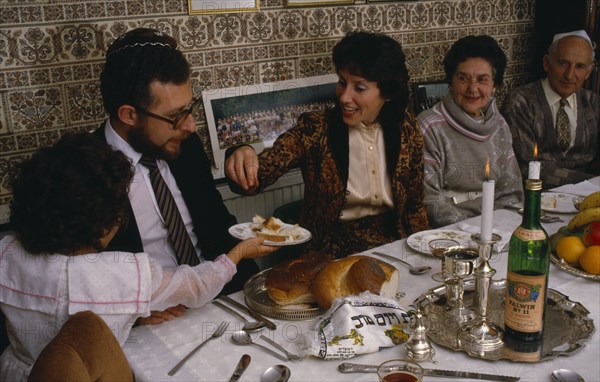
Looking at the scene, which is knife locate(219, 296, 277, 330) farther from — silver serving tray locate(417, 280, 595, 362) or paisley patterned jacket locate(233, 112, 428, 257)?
paisley patterned jacket locate(233, 112, 428, 257)

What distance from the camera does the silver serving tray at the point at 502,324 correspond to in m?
1.40

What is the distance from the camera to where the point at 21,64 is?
2.56 metres

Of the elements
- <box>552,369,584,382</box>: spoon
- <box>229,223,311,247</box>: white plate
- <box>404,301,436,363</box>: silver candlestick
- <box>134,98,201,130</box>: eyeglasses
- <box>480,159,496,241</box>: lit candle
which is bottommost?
<box>552,369,584,382</box>: spoon

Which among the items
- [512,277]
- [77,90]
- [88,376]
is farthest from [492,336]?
[77,90]

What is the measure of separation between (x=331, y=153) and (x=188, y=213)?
688mm

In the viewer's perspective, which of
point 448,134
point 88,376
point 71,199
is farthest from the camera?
point 448,134

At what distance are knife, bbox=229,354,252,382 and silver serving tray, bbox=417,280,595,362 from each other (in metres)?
0.45

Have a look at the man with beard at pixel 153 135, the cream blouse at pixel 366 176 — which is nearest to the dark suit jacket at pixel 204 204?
the man with beard at pixel 153 135

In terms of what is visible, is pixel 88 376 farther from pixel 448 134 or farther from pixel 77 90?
pixel 448 134

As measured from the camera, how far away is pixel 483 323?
1.46 m

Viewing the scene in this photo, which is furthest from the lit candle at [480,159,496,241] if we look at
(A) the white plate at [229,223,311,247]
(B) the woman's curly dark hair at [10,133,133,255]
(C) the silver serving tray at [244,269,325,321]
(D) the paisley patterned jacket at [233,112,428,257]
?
(D) the paisley patterned jacket at [233,112,428,257]

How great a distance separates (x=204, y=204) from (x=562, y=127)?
2.48 meters

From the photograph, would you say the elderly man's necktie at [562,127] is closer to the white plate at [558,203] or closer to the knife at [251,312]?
the white plate at [558,203]

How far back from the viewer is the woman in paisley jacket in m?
2.61
